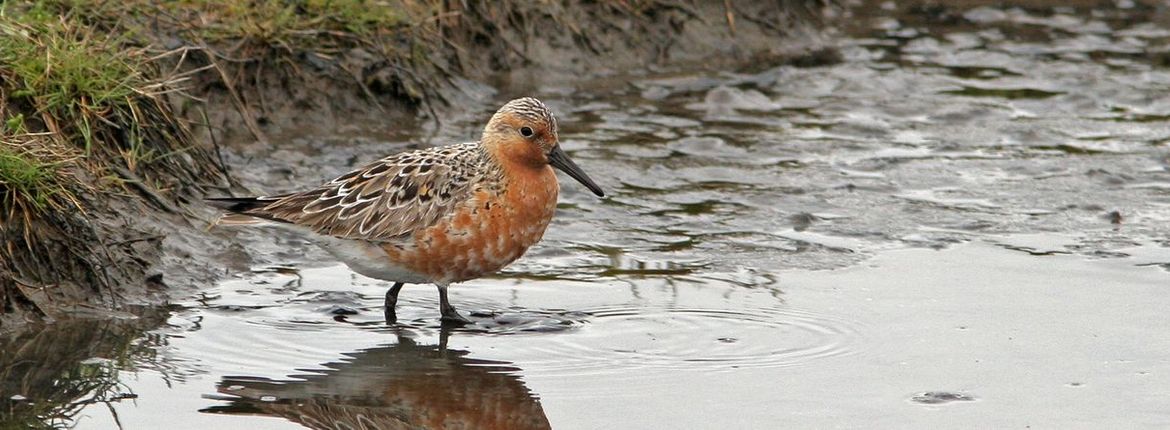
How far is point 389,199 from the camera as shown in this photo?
9078 mm

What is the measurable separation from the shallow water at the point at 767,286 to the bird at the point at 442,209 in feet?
0.91

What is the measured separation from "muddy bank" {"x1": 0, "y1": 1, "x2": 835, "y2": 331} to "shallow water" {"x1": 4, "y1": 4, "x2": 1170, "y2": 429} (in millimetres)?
280

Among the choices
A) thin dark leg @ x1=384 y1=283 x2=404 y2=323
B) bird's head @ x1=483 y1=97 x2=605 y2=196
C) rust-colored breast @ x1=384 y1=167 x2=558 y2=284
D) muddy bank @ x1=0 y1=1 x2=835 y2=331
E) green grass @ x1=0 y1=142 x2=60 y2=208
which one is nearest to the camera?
green grass @ x1=0 y1=142 x2=60 y2=208

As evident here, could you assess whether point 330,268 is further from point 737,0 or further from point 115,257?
point 737,0

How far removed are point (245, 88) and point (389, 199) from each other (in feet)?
9.56

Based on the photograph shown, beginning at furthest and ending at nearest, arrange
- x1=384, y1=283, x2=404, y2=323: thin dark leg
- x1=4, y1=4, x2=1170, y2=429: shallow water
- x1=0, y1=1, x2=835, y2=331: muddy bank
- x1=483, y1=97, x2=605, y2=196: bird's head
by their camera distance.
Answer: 1. x1=483, y1=97, x2=605, y2=196: bird's head
2. x1=384, y1=283, x2=404, y2=323: thin dark leg
3. x1=0, y1=1, x2=835, y2=331: muddy bank
4. x1=4, y1=4, x2=1170, y2=429: shallow water


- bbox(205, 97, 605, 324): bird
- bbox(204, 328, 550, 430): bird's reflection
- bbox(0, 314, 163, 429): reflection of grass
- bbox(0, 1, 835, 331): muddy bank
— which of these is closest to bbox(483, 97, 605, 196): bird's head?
bbox(205, 97, 605, 324): bird

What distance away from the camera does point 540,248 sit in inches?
401

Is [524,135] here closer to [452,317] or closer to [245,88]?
[452,317]

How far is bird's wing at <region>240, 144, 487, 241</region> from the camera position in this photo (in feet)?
29.3

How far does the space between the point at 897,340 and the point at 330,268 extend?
334 cm

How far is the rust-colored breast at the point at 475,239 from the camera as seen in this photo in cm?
880

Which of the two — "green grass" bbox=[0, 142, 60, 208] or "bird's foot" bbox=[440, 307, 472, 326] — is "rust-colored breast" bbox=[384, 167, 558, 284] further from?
"green grass" bbox=[0, 142, 60, 208]

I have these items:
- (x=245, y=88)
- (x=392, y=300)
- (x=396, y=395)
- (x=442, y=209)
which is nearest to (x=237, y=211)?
(x=392, y=300)
